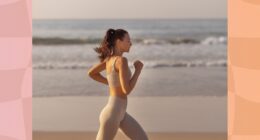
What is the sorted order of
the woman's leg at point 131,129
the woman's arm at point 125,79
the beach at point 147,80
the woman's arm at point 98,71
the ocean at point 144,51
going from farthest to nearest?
the ocean at point 144,51
the beach at point 147,80
the woman's arm at point 98,71
the woman's leg at point 131,129
the woman's arm at point 125,79

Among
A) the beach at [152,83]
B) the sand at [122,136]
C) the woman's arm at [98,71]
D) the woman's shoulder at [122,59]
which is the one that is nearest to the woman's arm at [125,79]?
the woman's shoulder at [122,59]

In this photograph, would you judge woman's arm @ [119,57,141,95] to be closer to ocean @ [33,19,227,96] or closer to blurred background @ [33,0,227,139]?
blurred background @ [33,0,227,139]

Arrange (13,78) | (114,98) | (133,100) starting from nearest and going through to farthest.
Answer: (13,78) < (114,98) < (133,100)

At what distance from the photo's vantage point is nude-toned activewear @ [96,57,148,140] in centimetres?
335

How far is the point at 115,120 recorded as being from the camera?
11.0 ft

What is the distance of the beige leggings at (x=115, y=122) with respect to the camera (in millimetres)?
3348

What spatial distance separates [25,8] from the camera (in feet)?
8.47

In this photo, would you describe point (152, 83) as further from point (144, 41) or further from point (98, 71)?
point (98, 71)

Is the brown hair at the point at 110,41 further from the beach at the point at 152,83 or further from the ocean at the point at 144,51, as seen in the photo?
the ocean at the point at 144,51

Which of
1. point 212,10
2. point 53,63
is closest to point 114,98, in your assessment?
point 53,63

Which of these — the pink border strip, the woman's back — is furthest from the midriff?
the pink border strip

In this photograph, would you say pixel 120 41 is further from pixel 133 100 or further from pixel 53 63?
pixel 53 63

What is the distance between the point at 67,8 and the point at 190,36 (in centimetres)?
369

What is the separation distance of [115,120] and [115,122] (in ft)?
0.04
